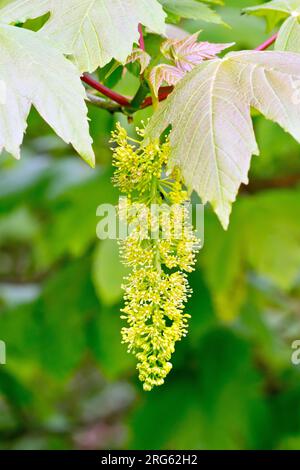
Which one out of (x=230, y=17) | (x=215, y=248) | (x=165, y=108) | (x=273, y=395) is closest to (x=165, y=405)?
(x=273, y=395)

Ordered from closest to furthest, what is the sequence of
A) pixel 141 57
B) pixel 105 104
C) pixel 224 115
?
pixel 224 115 → pixel 141 57 → pixel 105 104

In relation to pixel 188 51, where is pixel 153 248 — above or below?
below

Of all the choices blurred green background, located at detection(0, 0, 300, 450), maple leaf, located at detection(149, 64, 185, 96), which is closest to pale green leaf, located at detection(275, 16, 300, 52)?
maple leaf, located at detection(149, 64, 185, 96)
